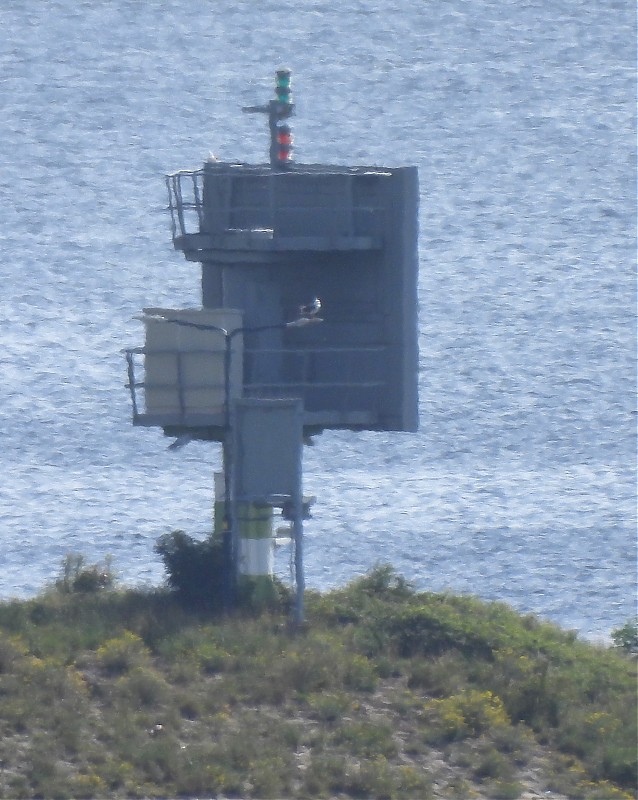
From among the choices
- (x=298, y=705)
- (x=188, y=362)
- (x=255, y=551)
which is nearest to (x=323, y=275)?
(x=188, y=362)

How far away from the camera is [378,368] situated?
2095cm

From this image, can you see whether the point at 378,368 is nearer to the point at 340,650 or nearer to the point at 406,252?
the point at 406,252

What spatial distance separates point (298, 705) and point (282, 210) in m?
6.47

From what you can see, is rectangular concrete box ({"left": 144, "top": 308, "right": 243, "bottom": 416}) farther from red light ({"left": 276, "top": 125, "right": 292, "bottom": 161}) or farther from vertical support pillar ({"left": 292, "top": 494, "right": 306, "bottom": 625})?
red light ({"left": 276, "top": 125, "right": 292, "bottom": 161})

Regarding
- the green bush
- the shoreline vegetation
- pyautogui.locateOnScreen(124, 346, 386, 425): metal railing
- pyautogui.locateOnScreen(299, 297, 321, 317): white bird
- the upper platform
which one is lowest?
the shoreline vegetation

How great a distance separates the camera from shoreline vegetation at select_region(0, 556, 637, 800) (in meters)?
15.5

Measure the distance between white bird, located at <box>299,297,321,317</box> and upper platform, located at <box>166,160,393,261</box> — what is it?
696 millimetres

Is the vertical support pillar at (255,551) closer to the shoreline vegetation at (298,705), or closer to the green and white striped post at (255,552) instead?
the green and white striped post at (255,552)

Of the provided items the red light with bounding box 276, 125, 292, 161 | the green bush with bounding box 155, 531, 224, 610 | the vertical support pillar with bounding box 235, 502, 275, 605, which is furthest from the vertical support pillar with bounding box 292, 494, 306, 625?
the red light with bounding box 276, 125, 292, 161

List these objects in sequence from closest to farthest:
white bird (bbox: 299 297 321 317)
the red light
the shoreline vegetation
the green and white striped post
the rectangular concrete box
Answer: the shoreline vegetation → white bird (bbox: 299 297 321 317) → the rectangular concrete box → the green and white striped post → the red light

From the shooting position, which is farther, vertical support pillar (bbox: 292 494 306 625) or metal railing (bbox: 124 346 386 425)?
metal railing (bbox: 124 346 386 425)

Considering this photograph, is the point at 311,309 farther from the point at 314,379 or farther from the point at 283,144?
the point at 283,144

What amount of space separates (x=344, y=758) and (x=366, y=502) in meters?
35.7

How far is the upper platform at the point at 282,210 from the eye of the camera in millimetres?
20578
